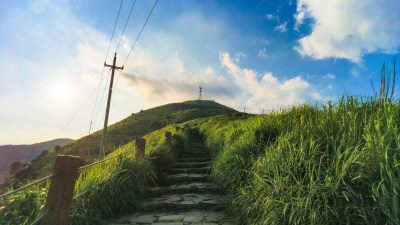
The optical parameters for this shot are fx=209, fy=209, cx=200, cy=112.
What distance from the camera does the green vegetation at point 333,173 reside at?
74.1 inches

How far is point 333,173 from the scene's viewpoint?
2.32 m

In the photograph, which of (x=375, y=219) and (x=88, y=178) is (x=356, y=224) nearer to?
(x=375, y=219)

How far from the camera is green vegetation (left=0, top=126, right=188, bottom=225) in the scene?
2516 millimetres

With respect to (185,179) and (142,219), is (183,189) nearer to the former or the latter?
(185,179)

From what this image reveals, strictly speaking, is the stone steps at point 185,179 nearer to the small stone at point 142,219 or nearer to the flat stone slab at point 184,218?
the flat stone slab at point 184,218

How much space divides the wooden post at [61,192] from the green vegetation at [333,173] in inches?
91.7

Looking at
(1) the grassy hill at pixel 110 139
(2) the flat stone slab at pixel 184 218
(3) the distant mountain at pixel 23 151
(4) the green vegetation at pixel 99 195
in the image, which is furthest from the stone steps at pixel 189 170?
(3) the distant mountain at pixel 23 151

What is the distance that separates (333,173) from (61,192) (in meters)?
3.23

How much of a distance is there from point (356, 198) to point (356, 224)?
0.76ft

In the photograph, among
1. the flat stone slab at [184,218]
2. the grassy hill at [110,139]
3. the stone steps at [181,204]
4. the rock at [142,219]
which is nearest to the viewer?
the flat stone slab at [184,218]

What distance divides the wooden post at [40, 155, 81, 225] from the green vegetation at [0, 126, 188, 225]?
6.3 inches

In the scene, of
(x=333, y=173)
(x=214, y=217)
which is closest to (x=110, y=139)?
(x=214, y=217)

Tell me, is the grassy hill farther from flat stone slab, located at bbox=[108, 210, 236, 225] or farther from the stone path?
flat stone slab, located at bbox=[108, 210, 236, 225]

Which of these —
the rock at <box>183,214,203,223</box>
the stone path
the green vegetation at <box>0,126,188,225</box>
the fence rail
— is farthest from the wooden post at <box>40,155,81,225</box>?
the rock at <box>183,214,203,223</box>
